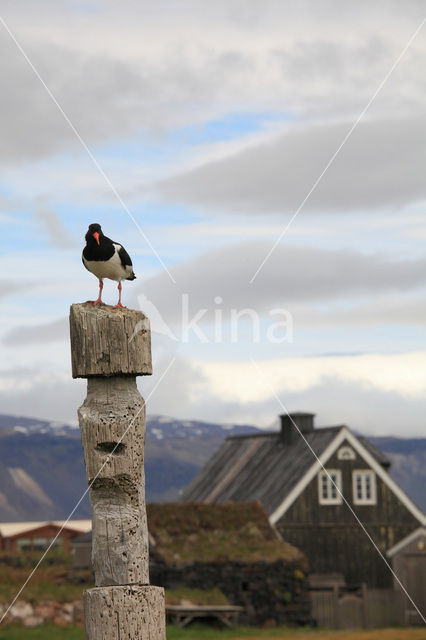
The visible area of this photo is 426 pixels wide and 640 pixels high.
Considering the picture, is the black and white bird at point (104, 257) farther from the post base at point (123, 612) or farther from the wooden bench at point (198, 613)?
the wooden bench at point (198, 613)

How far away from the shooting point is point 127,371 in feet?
24.5

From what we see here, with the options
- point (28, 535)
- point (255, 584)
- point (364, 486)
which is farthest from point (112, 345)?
point (28, 535)

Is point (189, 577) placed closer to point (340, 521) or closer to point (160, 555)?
point (160, 555)

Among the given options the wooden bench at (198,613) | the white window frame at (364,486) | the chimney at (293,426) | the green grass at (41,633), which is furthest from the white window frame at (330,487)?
the green grass at (41,633)

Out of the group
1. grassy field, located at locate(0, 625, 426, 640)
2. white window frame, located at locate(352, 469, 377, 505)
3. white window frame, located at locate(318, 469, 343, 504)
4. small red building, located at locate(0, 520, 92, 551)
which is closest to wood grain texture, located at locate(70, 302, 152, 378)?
grassy field, located at locate(0, 625, 426, 640)

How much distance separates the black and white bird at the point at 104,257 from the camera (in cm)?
920

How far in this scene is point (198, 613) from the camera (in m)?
36.7

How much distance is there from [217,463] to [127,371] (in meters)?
51.1

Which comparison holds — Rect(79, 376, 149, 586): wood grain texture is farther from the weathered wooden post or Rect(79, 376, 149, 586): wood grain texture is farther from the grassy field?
the grassy field

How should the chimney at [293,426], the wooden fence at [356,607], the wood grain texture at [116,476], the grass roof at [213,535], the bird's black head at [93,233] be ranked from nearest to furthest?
the wood grain texture at [116,476]
the bird's black head at [93,233]
the grass roof at [213,535]
the wooden fence at [356,607]
the chimney at [293,426]

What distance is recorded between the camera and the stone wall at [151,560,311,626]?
40.2 m

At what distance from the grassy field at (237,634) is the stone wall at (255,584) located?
3.18 ft

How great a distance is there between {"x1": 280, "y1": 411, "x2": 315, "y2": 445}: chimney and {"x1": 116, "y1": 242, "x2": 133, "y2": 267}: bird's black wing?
4539 centimetres

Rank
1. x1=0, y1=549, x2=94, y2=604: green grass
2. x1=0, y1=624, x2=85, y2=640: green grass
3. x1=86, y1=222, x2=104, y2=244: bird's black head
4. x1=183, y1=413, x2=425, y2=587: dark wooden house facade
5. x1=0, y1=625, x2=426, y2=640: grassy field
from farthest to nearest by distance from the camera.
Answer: x1=183, y1=413, x2=425, y2=587: dark wooden house facade < x1=0, y1=549, x2=94, y2=604: green grass < x1=0, y1=625, x2=426, y2=640: grassy field < x1=0, y1=624, x2=85, y2=640: green grass < x1=86, y1=222, x2=104, y2=244: bird's black head
